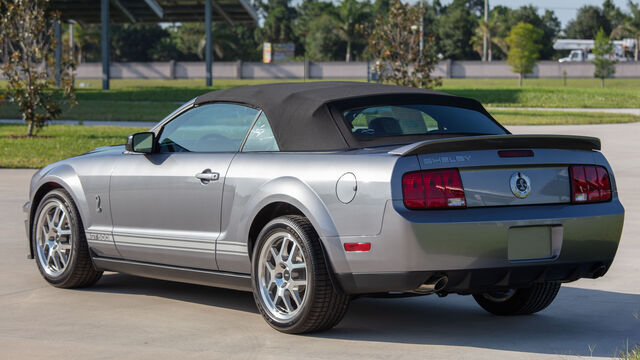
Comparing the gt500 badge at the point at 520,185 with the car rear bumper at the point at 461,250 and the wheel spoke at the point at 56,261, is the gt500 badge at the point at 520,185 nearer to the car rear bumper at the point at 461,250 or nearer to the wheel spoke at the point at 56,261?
the car rear bumper at the point at 461,250

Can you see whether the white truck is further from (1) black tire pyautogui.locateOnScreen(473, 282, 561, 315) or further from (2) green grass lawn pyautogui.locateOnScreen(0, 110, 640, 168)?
(1) black tire pyautogui.locateOnScreen(473, 282, 561, 315)

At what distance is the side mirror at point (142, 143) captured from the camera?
23.4 ft

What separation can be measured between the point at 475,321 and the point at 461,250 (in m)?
1.17

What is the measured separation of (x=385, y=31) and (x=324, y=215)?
27923mm

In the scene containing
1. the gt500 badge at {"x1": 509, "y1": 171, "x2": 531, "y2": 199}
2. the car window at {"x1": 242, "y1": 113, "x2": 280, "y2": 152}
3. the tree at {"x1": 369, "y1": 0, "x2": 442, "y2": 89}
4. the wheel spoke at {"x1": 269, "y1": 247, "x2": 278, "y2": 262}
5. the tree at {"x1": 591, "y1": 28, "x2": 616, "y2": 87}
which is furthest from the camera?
the tree at {"x1": 591, "y1": 28, "x2": 616, "y2": 87}

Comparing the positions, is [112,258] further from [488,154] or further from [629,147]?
[629,147]

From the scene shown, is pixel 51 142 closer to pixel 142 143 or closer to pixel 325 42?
pixel 142 143

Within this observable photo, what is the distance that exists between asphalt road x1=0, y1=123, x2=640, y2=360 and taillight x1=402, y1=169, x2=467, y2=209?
2.63 feet

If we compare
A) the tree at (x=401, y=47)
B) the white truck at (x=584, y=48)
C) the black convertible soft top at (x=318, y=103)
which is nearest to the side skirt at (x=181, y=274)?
the black convertible soft top at (x=318, y=103)

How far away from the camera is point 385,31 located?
3319 centimetres

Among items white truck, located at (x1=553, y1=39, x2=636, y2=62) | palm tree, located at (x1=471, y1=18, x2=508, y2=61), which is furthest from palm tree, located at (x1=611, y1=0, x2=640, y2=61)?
palm tree, located at (x1=471, y1=18, x2=508, y2=61)

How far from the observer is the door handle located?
6.53 m

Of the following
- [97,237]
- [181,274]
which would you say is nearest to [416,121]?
[181,274]

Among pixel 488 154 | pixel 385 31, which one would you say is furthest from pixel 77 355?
pixel 385 31
